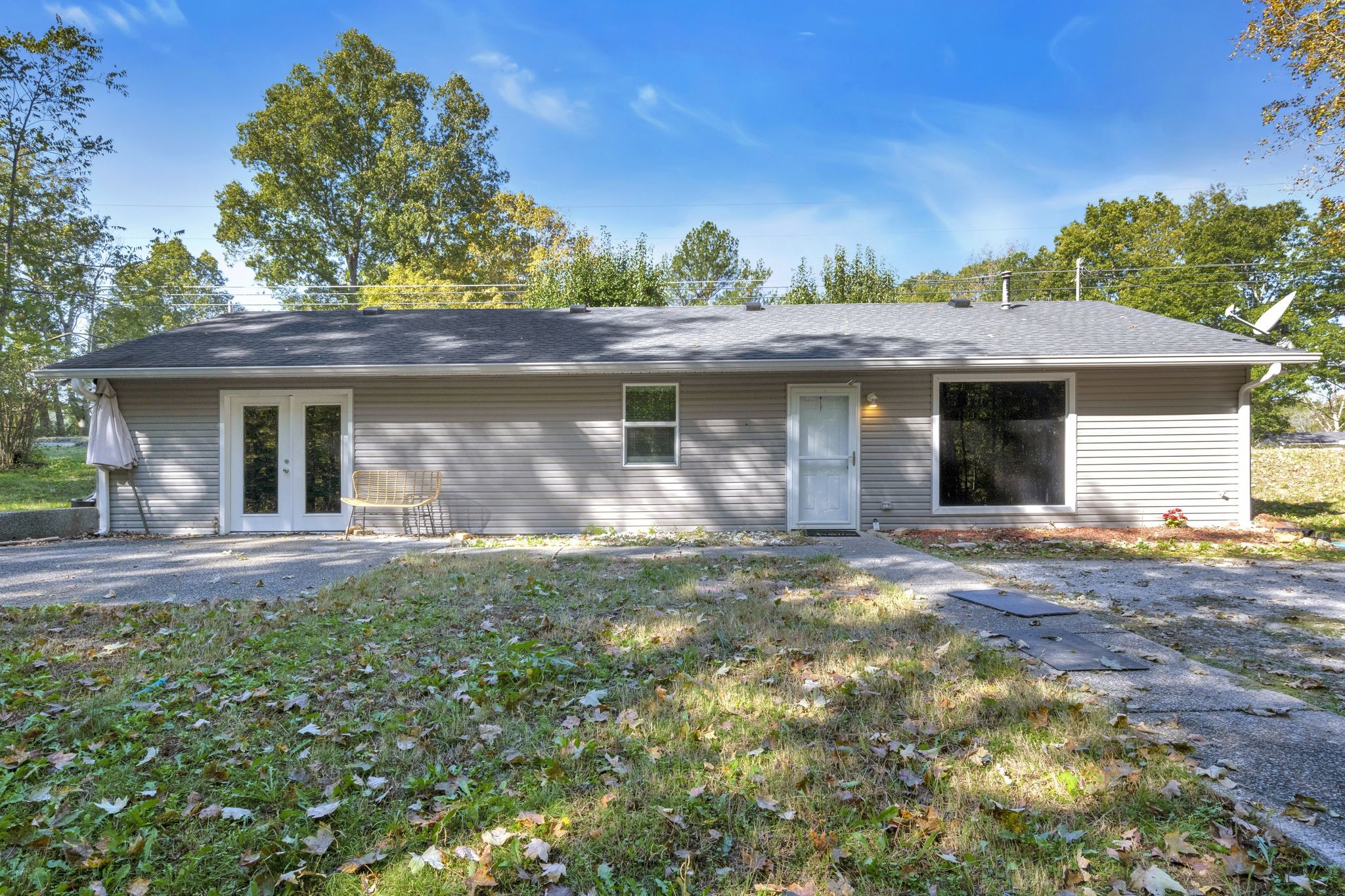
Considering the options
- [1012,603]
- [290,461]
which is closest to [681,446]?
[1012,603]

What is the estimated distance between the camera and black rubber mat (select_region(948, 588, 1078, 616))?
4570mm

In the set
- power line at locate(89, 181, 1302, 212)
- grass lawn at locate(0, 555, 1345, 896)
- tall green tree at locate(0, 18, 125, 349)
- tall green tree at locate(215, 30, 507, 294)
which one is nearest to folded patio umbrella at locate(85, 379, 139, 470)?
grass lawn at locate(0, 555, 1345, 896)

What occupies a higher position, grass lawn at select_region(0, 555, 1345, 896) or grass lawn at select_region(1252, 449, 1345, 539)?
grass lawn at select_region(1252, 449, 1345, 539)

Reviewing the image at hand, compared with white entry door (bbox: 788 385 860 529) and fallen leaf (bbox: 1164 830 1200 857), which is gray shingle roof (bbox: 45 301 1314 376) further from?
fallen leaf (bbox: 1164 830 1200 857)

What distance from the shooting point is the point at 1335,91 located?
1189 centimetres

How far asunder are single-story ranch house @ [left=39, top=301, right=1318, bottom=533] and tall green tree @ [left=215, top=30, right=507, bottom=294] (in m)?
18.3

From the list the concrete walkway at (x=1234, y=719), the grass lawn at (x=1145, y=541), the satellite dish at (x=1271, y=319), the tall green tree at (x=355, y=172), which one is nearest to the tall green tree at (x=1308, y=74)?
the satellite dish at (x=1271, y=319)

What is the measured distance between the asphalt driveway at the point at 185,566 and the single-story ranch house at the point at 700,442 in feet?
3.26

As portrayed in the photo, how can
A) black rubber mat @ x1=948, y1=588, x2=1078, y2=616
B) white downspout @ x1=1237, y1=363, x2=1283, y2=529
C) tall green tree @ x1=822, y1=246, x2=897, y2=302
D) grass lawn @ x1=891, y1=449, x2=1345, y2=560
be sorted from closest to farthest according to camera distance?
black rubber mat @ x1=948, y1=588, x2=1078, y2=616, grass lawn @ x1=891, y1=449, x2=1345, y2=560, white downspout @ x1=1237, y1=363, x2=1283, y2=529, tall green tree @ x1=822, y1=246, x2=897, y2=302

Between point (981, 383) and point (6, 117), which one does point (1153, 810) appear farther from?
point (6, 117)

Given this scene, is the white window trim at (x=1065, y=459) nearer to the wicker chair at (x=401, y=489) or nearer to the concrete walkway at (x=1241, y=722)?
the concrete walkway at (x=1241, y=722)

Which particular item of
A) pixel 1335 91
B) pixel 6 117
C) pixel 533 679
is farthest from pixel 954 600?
pixel 6 117

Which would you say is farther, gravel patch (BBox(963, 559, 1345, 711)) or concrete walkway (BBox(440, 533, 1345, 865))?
gravel patch (BBox(963, 559, 1345, 711))

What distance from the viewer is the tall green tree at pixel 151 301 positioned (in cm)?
2272
